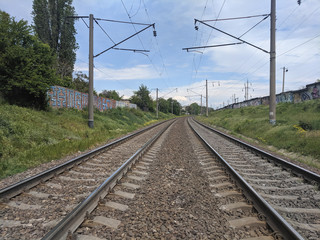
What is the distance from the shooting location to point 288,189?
15.5 feet

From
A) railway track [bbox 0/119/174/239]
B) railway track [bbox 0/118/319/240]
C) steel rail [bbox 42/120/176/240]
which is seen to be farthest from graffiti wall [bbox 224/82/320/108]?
steel rail [bbox 42/120/176/240]

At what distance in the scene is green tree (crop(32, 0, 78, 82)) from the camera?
3253 cm

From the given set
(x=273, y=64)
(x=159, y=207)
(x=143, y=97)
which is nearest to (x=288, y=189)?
(x=159, y=207)

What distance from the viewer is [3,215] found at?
3.44m

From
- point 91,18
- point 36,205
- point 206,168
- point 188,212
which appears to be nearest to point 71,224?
point 36,205

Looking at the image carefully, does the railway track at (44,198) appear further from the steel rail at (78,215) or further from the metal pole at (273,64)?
the metal pole at (273,64)

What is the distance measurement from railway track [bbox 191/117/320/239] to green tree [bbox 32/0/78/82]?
31.8 meters

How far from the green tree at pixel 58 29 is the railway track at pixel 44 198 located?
30218mm

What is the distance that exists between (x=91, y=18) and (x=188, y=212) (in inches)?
608

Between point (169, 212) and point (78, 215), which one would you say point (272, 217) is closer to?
point (169, 212)

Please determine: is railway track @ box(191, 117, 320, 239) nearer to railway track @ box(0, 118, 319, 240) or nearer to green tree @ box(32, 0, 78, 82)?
railway track @ box(0, 118, 319, 240)

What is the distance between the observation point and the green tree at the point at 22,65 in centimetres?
1244

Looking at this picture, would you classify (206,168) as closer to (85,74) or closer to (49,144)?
(49,144)

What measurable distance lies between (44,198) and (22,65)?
1149 centimetres
